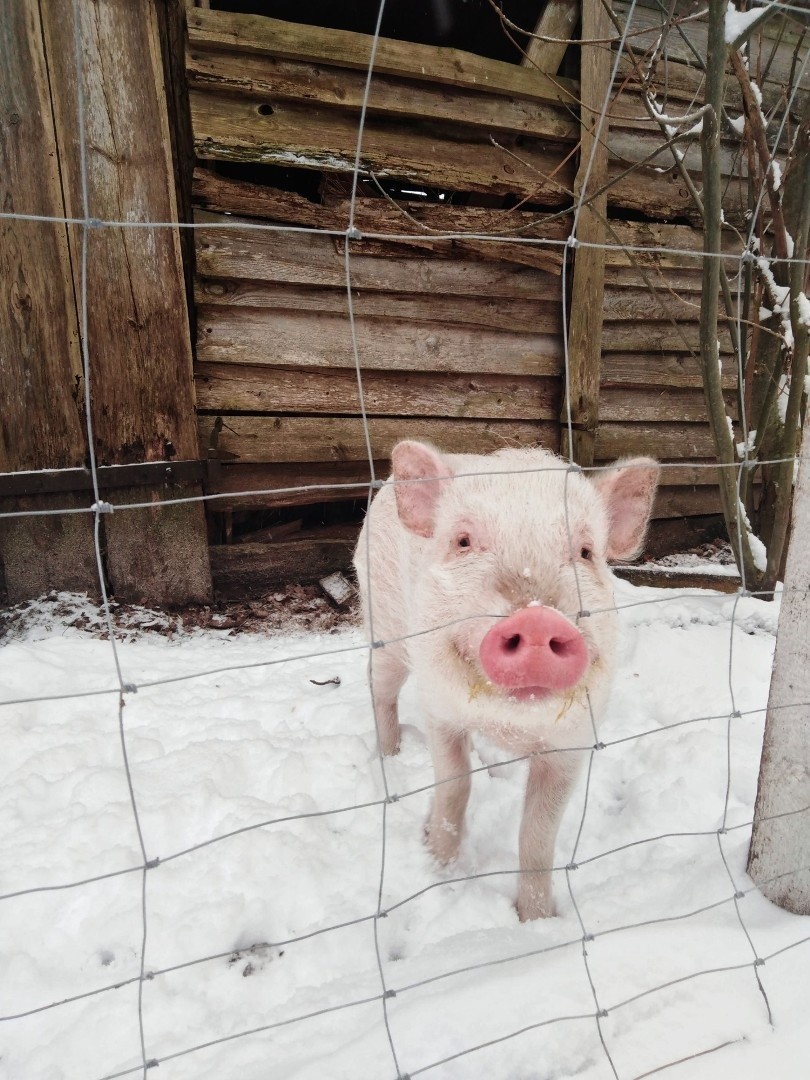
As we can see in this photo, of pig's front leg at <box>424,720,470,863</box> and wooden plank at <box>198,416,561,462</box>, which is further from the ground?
wooden plank at <box>198,416,561,462</box>

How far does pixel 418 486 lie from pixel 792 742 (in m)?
1.14

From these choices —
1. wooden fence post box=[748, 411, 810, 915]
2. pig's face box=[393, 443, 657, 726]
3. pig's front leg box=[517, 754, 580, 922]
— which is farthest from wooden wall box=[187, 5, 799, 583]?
pig's front leg box=[517, 754, 580, 922]

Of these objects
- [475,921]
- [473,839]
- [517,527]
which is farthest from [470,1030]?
[517,527]

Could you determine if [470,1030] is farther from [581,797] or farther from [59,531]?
[59,531]

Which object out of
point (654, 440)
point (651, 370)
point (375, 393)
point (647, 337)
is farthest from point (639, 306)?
point (375, 393)

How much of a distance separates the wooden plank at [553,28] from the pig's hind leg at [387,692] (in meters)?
3.80

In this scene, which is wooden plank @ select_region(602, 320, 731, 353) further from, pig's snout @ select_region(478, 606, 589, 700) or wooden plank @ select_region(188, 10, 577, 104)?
pig's snout @ select_region(478, 606, 589, 700)

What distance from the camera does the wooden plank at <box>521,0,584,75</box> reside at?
4289 mm

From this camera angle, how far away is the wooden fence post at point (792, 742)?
1.68m

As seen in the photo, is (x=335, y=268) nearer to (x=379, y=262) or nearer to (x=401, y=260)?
(x=379, y=262)

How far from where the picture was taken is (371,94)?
3.99 m

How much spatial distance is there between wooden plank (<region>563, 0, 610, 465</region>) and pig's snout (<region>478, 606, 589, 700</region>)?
3104mm

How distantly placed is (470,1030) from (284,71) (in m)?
4.35

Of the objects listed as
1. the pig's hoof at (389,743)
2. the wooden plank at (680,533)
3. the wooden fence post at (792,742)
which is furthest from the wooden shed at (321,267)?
the wooden fence post at (792,742)
